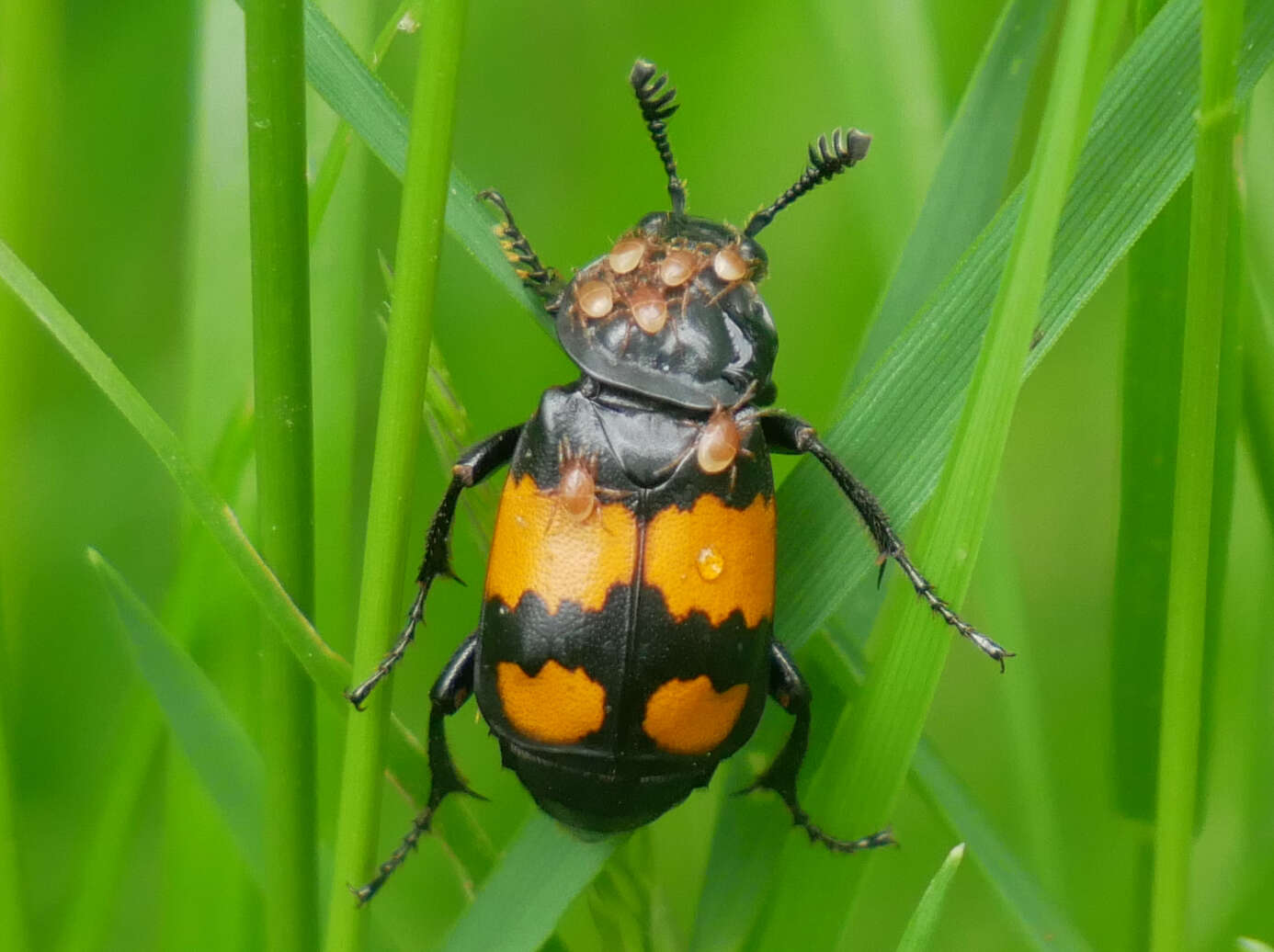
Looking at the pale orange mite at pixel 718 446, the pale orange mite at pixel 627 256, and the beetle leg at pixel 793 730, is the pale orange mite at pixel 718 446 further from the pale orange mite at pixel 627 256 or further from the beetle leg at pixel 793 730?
the pale orange mite at pixel 627 256

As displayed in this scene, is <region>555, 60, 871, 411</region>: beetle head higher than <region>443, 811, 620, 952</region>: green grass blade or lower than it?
higher

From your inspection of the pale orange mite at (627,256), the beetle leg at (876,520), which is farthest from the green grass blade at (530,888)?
the pale orange mite at (627,256)

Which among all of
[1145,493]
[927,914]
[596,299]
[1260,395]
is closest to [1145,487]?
[1145,493]

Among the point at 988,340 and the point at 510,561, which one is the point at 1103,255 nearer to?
the point at 988,340

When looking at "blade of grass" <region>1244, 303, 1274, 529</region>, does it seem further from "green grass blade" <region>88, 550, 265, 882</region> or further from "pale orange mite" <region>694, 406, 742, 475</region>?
"green grass blade" <region>88, 550, 265, 882</region>

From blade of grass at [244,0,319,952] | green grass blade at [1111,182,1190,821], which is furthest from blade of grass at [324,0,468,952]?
green grass blade at [1111,182,1190,821]

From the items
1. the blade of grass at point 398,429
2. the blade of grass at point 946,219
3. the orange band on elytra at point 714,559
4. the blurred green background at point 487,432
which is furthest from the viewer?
the blurred green background at point 487,432
